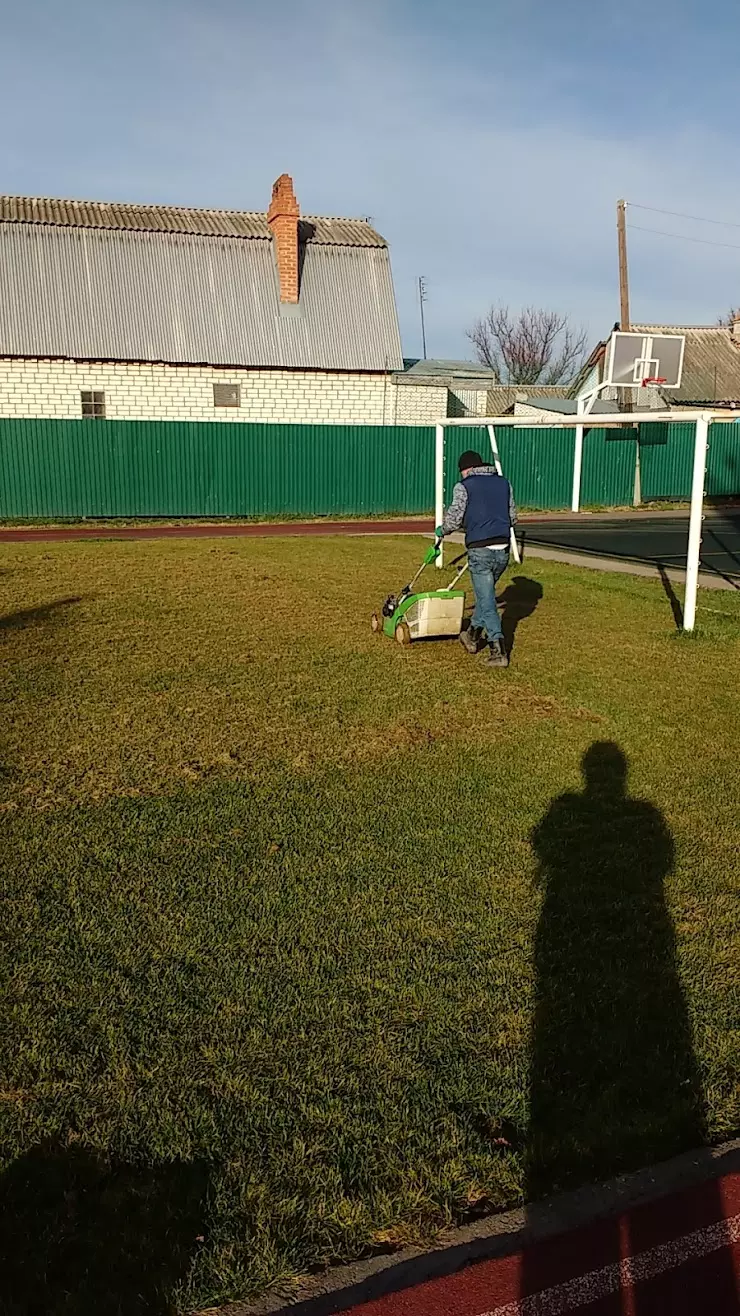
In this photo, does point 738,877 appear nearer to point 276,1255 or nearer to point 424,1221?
→ point 424,1221

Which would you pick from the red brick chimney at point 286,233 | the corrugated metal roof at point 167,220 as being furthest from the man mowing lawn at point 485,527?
the corrugated metal roof at point 167,220

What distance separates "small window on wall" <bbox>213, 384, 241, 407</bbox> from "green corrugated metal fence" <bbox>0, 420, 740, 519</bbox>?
152 inches

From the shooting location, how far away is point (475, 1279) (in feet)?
8.03

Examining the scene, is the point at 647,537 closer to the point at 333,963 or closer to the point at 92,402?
the point at 92,402

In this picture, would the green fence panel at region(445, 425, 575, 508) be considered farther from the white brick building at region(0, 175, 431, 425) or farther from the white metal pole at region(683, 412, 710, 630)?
the white metal pole at region(683, 412, 710, 630)

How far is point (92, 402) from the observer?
28094 mm

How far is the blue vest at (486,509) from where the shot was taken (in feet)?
28.4

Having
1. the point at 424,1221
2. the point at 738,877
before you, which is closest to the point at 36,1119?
the point at 424,1221

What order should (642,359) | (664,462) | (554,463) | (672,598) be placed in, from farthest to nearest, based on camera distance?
(664,462)
(554,463)
(642,359)
(672,598)

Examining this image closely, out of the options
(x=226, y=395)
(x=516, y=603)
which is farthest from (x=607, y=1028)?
(x=226, y=395)

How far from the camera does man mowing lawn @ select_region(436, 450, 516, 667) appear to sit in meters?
8.66

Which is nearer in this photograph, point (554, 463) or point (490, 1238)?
point (490, 1238)

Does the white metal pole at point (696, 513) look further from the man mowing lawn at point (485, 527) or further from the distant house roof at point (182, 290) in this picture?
the distant house roof at point (182, 290)

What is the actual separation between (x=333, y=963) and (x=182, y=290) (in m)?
28.5
